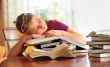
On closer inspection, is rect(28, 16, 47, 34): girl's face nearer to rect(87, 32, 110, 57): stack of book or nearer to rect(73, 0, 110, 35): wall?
rect(87, 32, 110, 57): stack of book

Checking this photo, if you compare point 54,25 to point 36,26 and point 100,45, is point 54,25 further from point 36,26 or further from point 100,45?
point 100,45

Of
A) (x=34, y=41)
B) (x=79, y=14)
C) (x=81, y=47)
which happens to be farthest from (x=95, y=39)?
(x=79, y=14)

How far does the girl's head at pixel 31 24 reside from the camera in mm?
1421

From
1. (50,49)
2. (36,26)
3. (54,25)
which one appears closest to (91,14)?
(54,25)

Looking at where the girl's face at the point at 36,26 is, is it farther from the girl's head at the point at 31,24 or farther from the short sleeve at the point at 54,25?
the short sleeve at the point at 54,25

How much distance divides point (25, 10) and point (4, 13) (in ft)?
0.94

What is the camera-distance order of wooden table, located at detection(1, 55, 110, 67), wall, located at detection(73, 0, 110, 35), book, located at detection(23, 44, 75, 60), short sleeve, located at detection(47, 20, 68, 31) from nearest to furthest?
1. wooden table, located at detection(1, 55, 110, 67)
2. book, located at detection(23, 44, 75, 60)
3. short sleeve, located at detection(47, 20, 68, 31)
4. wall, located at detection(73, 0, 110, 35)

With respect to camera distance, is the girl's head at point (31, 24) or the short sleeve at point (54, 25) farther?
the short sleeve at point (54, 25)

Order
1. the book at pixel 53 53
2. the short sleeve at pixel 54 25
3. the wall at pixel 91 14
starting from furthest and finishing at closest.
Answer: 1. the wall at pixel 91 14
2. the short sleeve at pixel 54 25
3. the book at pixel 53 53

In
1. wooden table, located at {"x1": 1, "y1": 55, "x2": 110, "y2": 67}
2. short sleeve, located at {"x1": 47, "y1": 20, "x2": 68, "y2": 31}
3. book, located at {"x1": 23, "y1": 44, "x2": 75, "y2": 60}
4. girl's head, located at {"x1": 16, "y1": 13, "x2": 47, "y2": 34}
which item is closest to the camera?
wooden table, located at {"x1": 1, "y1": 55, "x2": 110, "y2": 67}

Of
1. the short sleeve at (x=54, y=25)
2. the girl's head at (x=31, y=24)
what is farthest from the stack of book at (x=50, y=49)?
the short sleeve at (x=54, y=25)

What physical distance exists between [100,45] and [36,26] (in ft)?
1.83

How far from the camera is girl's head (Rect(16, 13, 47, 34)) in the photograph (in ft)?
4.66

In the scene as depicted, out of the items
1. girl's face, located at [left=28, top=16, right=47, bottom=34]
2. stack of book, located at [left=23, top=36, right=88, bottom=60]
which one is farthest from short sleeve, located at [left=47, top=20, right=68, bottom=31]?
stack of book, located at [left=23, top=36, right=88, bottom=60]
